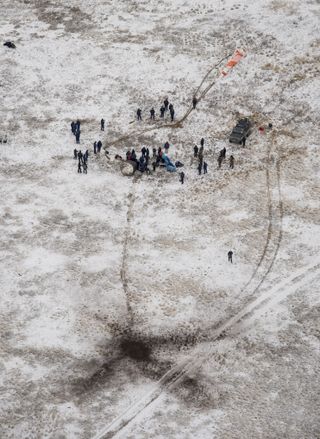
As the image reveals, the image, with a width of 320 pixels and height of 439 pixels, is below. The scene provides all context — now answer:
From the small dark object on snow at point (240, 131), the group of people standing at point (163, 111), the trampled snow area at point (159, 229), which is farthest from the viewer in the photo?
the group of people standing at point (163, 111)

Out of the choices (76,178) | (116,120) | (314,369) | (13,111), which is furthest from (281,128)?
(314,369)

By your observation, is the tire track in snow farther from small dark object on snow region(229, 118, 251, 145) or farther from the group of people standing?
the group of people standing

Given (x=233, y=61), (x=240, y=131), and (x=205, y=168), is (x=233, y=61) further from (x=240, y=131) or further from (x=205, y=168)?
(x=205, y=168)

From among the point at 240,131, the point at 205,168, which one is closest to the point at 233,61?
the point at 240,131

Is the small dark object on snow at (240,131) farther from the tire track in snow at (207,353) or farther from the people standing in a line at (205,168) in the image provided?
the tire track in snow at (207,353)

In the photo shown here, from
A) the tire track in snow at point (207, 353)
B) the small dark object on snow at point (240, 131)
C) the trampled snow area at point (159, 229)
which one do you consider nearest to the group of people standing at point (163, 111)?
the trampled snow area at point (159, 229)
